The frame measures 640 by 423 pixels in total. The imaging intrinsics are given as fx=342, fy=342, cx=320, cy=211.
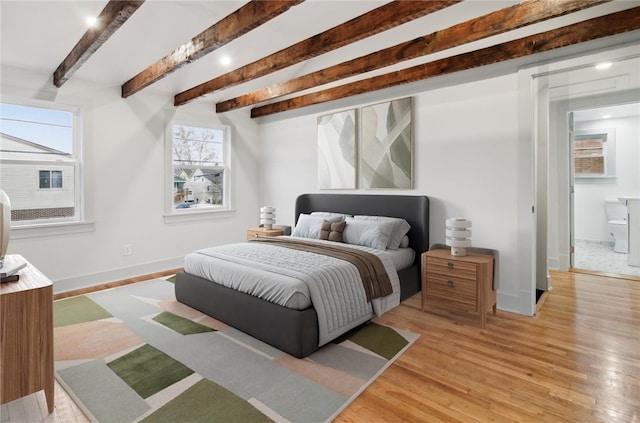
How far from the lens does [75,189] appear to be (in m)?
4.07

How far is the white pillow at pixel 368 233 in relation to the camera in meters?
3.66

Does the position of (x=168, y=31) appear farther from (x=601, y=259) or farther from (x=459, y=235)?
(x=601, y=259)

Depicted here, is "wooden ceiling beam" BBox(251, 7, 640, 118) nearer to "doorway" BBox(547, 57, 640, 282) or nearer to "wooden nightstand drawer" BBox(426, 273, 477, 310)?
"doorway" BBox(547, 57, 640, 282)

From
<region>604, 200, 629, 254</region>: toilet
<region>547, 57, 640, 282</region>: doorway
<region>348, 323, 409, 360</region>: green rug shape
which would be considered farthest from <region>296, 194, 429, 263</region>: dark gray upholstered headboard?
<region>604, 200, 629, 254</region>: toilet

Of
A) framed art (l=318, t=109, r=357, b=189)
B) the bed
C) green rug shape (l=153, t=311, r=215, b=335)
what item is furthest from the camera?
framed art (l=318, t=109, r=357, b=189)

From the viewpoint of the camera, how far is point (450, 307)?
3191mm

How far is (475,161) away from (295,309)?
2.46 m

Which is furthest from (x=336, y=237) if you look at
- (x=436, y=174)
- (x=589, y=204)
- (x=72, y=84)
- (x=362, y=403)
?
(x=589, y=204)

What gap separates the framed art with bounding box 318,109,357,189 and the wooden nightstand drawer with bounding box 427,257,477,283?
5.73ft

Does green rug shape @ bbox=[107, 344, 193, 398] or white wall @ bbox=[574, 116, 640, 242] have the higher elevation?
white wall @ bbox=[574, 116, 640, 242]

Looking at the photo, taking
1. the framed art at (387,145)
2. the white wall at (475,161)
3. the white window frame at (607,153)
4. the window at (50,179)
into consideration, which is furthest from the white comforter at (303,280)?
the white window frame at (607,153)

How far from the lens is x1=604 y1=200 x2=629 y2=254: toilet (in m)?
5.81

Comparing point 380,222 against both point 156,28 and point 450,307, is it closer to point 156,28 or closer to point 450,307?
point 450,307

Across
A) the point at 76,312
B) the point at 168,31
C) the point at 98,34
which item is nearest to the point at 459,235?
the point at 98,34
